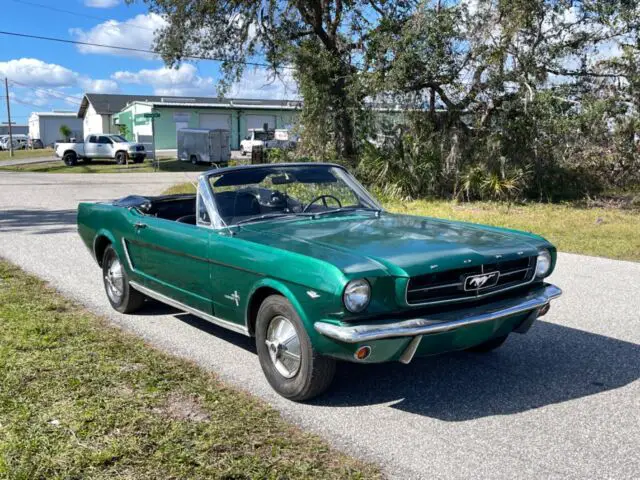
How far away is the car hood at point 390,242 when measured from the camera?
379cm

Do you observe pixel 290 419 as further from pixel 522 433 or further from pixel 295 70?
pixel 295 70

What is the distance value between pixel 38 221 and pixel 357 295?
11339 millimetres

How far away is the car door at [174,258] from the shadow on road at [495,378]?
65cm

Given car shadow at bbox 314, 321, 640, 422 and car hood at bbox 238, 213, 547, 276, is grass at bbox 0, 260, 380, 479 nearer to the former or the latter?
car shadow at bbox 314, 321, 640, 422

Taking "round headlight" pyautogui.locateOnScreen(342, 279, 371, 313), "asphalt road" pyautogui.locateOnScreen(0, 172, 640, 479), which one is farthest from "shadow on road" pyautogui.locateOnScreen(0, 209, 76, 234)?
"round headlight" pyautogui.locateOnScreen(342, 279, 371, 313)

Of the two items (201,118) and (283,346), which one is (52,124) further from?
(283,346)

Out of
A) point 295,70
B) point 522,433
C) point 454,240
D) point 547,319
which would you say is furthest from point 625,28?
point 522,433

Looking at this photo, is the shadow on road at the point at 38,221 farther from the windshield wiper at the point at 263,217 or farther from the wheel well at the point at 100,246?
the windshield wiper at the point at 263,217

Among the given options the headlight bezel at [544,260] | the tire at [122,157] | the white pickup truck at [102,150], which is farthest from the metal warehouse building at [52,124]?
the headlight bezel at [544,260]

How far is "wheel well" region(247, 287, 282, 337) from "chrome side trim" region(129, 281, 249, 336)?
0.15 ft

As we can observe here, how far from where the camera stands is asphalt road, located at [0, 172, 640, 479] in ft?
11.0

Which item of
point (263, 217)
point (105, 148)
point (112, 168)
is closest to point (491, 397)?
point (263, 217)

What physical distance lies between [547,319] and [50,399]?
424 centimetres

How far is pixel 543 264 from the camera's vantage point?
14.7 ft
